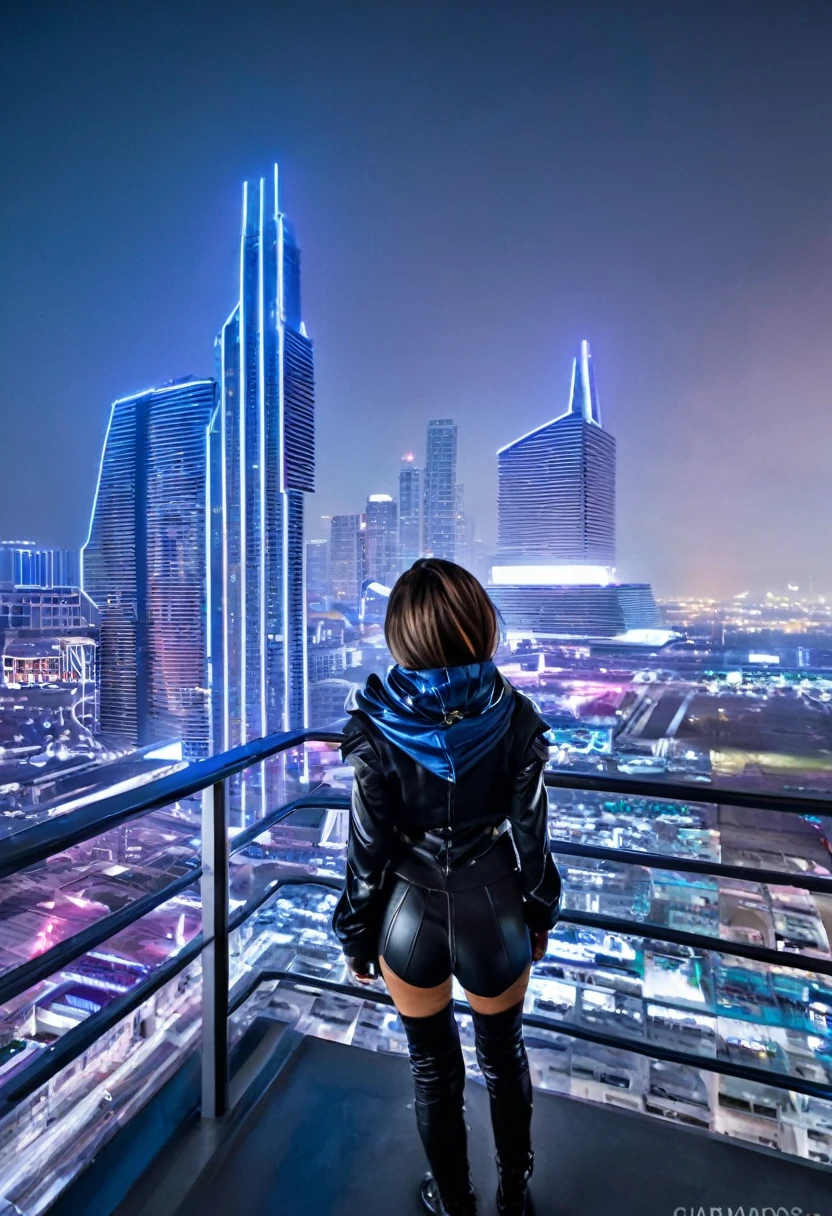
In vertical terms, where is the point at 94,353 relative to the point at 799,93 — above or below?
below

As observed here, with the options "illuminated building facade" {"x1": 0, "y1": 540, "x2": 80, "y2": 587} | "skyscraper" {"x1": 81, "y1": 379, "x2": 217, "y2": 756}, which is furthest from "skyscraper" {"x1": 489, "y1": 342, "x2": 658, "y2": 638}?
"illuminated building facade" {"x1": 0, "y1": 540, "x2": 80, "y2": 587}

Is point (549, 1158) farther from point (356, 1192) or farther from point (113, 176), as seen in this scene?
point (113, 176)

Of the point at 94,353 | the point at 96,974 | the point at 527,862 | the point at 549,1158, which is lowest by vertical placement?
the point at 549,1158

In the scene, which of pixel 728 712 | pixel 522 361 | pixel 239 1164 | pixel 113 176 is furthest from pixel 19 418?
pixel 728 712

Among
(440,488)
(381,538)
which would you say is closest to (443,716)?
(381,538)

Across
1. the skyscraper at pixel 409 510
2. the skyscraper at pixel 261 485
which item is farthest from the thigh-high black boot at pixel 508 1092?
the skyscraper at pixel 261 485

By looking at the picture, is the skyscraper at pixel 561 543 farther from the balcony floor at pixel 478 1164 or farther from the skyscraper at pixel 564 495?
the balcony floor at pixel 478 1164

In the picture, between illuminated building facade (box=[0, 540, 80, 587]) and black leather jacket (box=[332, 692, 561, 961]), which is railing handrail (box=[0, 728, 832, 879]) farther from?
illuminated building facade (box=[0, 540, 80, 587])
